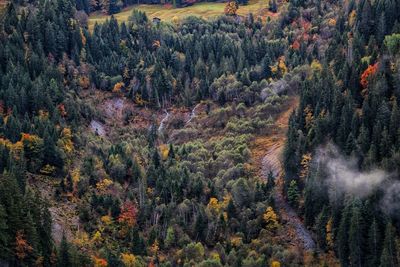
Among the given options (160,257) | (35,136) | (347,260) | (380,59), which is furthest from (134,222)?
(380,59)

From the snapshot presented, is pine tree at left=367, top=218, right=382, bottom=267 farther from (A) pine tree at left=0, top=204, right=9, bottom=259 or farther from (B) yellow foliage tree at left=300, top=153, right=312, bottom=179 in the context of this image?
(A) pine tree at left=0, top=204, right=9, bottom=259

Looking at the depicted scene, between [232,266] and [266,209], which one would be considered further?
[266,209]

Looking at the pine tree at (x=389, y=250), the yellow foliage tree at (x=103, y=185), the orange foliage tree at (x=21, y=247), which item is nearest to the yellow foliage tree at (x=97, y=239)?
the yellow foliage tree at (x=103, y=185)

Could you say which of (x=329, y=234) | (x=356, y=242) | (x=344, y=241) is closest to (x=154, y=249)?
(x=329, y=234)

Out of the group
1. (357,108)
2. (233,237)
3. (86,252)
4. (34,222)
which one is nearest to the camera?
(34,222)

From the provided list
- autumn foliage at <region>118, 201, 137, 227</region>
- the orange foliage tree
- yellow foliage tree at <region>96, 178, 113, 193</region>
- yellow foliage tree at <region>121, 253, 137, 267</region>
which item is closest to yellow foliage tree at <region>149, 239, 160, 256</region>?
yellow foliage tree at <region>121, 253, 137, 267</region>

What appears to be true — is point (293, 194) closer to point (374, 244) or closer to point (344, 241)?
point (344, 241)

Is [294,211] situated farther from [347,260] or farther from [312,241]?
[347,260]

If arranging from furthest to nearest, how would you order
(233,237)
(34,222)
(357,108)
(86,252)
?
(357,108) < (233,237) < (86,252) < (34,222)
